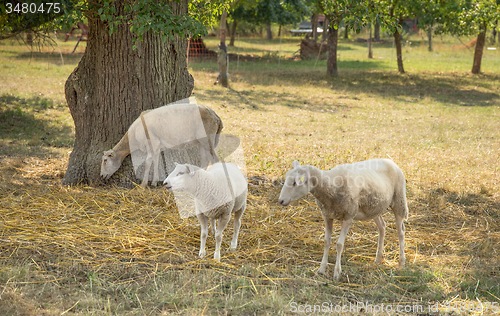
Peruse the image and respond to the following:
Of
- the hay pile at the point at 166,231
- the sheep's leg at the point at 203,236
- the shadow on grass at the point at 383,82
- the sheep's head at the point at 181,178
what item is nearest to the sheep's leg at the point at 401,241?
the hay pile at the point at 166,231

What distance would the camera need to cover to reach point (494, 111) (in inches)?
693

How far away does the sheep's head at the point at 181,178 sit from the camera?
5632 mm

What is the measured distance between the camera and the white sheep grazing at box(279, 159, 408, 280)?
529 centimetres

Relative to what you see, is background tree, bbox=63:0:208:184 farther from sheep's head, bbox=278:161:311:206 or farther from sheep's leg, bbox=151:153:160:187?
sheep's head, bbox=278:161:311:206

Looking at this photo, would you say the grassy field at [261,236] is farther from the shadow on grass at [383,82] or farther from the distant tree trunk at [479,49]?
the distant tree trunk at [479,49]

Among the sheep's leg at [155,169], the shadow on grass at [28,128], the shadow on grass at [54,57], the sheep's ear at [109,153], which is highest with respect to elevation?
the sheep's ear at [109,153]

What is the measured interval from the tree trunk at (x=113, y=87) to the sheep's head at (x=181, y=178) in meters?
3.01

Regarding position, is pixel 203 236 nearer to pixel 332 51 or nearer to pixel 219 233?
pixel 219 233

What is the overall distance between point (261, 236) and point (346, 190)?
1.45 metres

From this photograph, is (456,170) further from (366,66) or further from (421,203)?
(366,66)

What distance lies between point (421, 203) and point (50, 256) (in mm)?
4643

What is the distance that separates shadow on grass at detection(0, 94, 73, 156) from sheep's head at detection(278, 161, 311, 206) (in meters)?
6.61

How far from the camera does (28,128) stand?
42.4 feet

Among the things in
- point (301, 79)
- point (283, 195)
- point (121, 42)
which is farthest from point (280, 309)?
point (301, 79)
